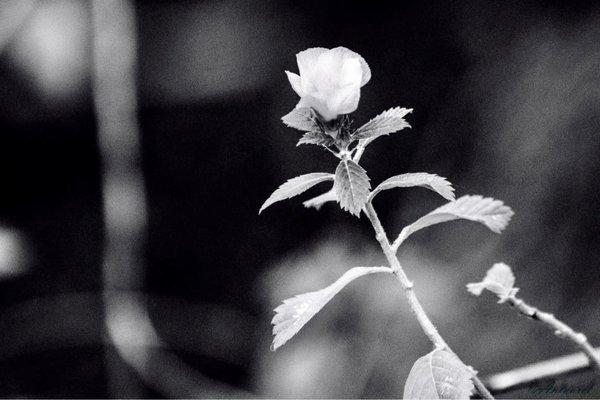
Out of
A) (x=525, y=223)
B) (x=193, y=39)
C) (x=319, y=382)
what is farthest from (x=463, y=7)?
(x=319, y=382)

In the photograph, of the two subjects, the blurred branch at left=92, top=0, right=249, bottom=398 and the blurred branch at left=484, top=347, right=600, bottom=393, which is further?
the blurred branch at left=92, top=0, right=249, bottom=398

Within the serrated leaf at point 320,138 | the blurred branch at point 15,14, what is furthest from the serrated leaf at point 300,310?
the blurred branch at point 15,14

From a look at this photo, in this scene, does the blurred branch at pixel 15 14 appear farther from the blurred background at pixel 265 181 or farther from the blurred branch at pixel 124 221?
the blurred branch at pixel 124 221

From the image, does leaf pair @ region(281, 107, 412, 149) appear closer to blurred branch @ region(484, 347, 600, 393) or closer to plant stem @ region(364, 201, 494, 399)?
plant stem @ region(364, 201, 494, 399)

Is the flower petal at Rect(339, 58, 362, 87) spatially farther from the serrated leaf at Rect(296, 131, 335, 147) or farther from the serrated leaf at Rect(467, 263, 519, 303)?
the serrated leaf at Rect(467, 263, 519, 303)

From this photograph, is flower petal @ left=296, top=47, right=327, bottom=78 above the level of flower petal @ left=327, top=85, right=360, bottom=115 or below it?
above

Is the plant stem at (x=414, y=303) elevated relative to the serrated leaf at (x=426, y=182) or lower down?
lower down

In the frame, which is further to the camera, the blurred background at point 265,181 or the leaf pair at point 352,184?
the blurred background at point 265,181

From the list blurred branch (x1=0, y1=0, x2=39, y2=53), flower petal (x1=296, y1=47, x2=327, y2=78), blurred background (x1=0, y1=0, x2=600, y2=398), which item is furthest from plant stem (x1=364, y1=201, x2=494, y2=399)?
blurred branch (x1=0, y1=0, x2=39, y2=53)

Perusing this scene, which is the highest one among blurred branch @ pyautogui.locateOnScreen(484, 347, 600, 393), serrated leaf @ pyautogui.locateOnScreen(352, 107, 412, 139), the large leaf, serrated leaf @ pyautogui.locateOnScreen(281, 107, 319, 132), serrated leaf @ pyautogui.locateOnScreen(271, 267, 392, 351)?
serrated leaf @ pyautogui.locateOnScreen(281, 107, 319, 132)
